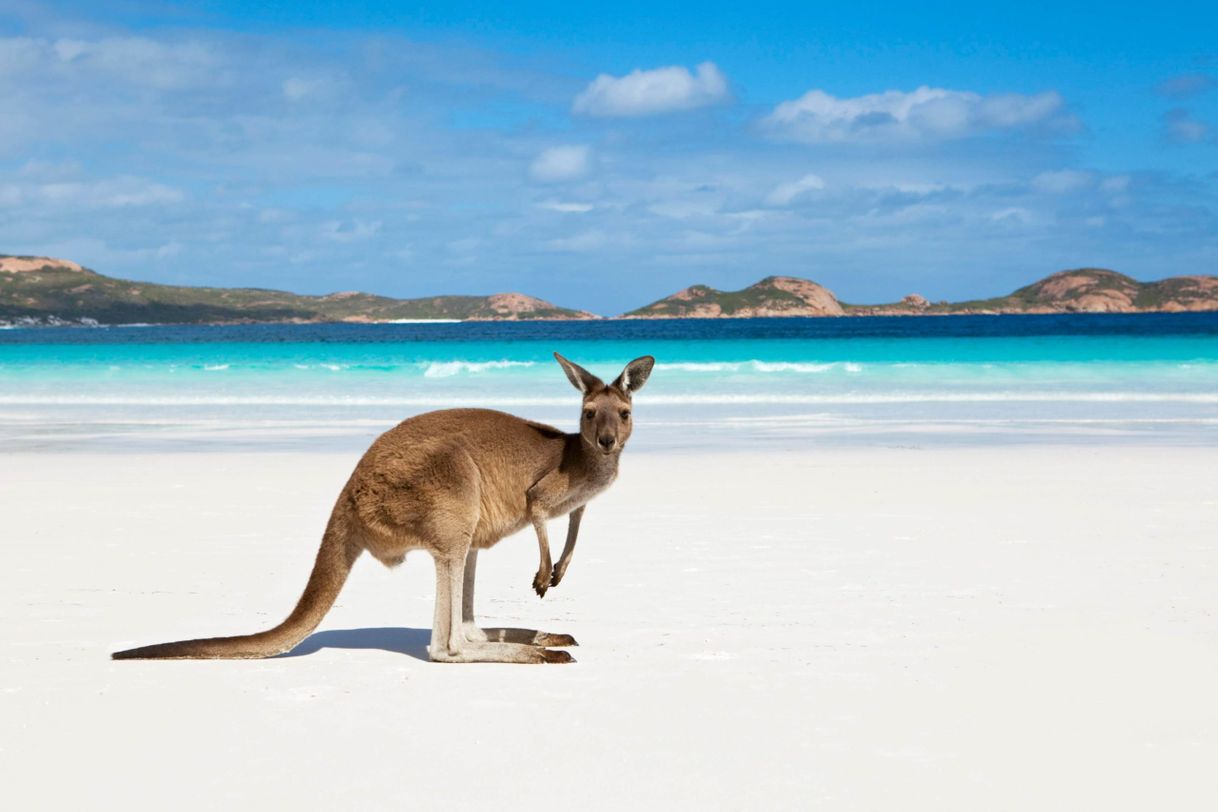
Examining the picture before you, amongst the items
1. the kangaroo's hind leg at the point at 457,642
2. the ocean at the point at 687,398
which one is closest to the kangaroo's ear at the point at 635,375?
the kangaroo's hind leg at the point at 457,642

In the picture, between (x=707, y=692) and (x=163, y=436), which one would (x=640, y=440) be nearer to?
(x=163, y=436)

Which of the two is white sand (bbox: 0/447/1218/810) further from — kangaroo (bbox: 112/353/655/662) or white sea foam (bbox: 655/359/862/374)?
white sea foam (bbox: 655/359/862/374)

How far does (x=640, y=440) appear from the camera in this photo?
13.6 metres

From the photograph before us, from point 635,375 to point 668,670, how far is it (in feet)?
3.30

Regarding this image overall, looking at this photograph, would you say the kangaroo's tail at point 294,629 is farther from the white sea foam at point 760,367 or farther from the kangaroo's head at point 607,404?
the white sea foam at point 760,367

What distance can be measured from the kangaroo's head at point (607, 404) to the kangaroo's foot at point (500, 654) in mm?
746

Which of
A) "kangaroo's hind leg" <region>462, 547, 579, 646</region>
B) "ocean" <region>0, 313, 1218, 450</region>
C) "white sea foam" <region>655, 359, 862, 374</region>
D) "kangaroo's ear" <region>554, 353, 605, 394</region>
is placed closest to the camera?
"kangaroo's ear" <region>554, 353, 605, 394</region>

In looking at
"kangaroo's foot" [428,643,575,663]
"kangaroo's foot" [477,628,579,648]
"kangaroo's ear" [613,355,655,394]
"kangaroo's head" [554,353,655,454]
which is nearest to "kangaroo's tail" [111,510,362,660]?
"kangaroo's foot" [428,643,575,663]

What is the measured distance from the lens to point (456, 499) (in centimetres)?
422

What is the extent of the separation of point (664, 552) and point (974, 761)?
347 cm

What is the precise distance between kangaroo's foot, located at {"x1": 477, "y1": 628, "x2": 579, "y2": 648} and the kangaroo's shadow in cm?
25

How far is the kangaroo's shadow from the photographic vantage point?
15.6ft

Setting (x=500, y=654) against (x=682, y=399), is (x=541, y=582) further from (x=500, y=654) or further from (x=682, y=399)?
(x=682, y=399)

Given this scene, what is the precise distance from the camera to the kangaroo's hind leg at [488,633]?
4680mm
